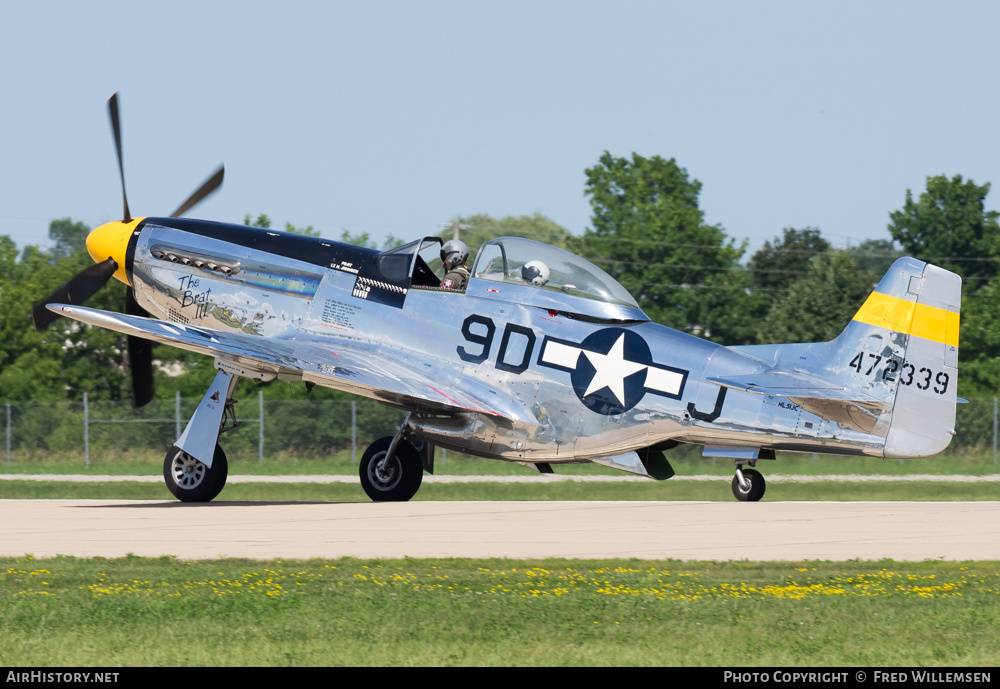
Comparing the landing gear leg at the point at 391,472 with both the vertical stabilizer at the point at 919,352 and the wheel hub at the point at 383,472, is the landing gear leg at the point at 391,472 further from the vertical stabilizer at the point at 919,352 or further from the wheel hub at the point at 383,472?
the vertical stabilizer at the point at 919,352

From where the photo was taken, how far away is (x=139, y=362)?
64.5 feet

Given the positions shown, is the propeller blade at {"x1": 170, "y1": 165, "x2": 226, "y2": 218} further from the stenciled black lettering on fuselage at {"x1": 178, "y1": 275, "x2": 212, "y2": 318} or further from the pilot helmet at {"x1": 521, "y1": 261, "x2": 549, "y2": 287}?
the pilot helmet at {"x1": 521, "y1": 261, "x2": 549, "y2": 287}

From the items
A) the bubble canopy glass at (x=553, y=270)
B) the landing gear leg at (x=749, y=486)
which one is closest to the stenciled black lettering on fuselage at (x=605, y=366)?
the bubble canopy glass at (x=553, y=270)

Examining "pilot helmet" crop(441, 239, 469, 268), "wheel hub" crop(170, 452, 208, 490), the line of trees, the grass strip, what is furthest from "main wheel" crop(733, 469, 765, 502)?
the line of trees

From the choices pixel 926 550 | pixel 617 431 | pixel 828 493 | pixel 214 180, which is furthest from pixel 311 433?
pixel 926 550

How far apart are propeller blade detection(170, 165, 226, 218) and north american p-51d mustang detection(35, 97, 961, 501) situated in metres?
2.82

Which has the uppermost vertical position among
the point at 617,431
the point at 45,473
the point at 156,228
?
the point at 156,228

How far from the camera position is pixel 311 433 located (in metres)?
34.7

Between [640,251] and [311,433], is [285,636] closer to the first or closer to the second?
[311,433]

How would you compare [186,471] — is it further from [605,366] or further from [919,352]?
[919,352]

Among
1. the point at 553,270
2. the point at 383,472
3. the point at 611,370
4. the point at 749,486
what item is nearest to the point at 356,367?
the point at 383,472

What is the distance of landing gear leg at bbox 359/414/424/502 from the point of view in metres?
17.3

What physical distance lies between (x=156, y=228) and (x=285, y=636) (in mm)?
12092
